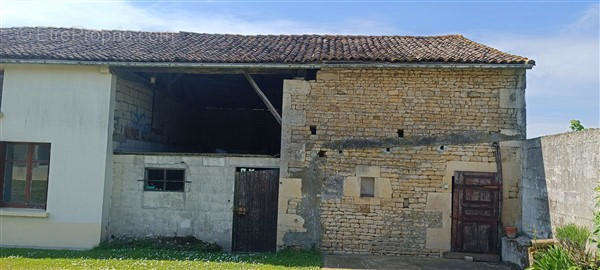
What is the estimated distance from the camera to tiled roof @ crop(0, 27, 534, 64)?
373 inches

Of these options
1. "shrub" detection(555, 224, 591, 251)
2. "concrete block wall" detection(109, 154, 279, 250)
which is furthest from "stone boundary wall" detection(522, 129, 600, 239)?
"concrete block wall" detection(109, 154, 279, 250)

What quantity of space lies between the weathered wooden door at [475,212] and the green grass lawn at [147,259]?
9.13 feet

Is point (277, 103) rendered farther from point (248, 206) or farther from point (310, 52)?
point (248, 206)

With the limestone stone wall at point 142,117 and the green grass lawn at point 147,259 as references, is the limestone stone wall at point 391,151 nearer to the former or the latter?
the green grass lawn at point 147,259

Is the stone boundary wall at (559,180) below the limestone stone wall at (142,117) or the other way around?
below

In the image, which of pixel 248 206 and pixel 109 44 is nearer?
pixel 248 206

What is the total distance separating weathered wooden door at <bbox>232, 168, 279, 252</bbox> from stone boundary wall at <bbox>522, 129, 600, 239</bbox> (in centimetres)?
480

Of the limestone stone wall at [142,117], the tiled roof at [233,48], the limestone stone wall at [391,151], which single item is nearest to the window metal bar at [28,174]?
the limestone stone wall at [142,117]

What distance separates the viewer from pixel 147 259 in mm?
8422

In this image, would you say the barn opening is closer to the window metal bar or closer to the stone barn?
the stone barn

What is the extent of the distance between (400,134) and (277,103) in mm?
5018

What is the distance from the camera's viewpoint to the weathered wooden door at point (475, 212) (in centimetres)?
927

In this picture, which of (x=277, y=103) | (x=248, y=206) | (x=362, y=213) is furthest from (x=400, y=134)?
(x=277, y=103)

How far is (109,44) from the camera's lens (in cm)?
1106
